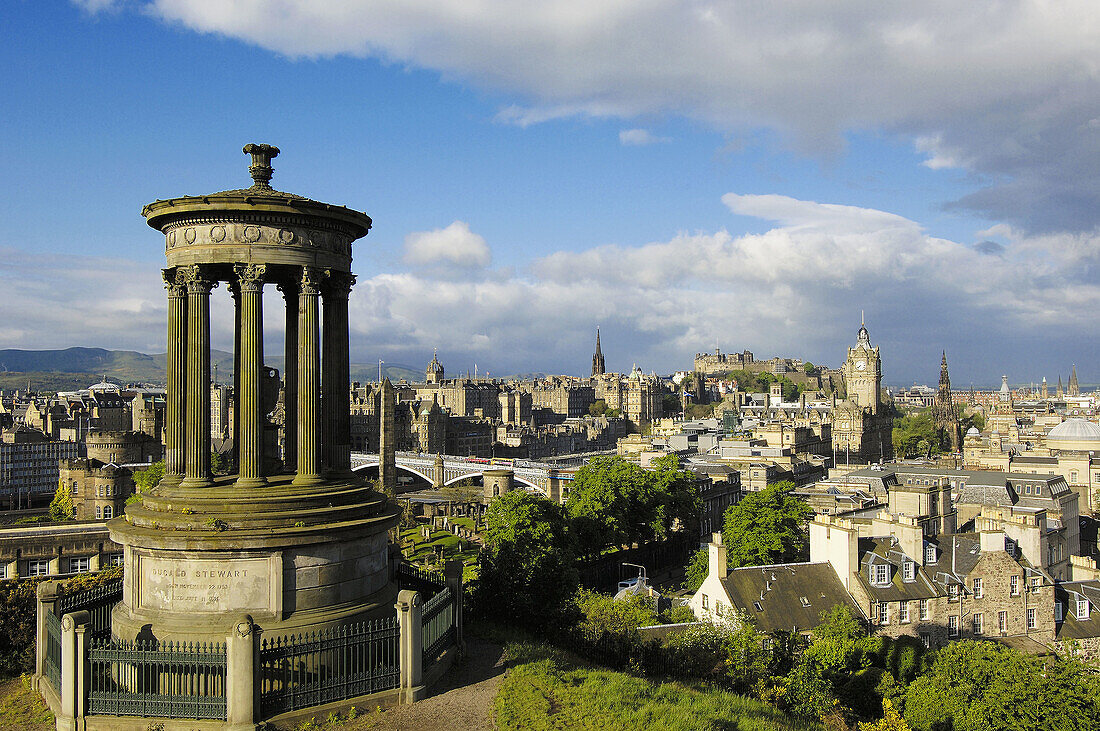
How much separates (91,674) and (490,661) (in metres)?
7.79

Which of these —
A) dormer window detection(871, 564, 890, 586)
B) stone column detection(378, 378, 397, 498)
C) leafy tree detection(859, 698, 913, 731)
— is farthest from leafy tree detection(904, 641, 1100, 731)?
stone column detection(378, 378, 397, 498)

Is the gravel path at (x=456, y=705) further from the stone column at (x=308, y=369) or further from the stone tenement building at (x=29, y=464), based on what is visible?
the stone tenement building at (x=29, y=464)

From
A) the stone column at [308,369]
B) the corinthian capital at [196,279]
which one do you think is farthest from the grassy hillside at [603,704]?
the corinthian capital at [196,279]

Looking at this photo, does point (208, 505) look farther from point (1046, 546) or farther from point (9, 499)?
point (9, 499)

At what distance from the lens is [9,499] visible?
11550cm

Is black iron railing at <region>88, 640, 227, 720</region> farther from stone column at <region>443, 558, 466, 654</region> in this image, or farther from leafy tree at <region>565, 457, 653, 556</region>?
leafy tree at <region>565, 457, 653, 556</region>

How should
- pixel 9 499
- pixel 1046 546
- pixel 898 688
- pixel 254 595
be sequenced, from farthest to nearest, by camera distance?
pixel 9 499, pixel 1046 546, pixel 898 688, pixel 254 595

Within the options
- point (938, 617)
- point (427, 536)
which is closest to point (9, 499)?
point (427, 536)

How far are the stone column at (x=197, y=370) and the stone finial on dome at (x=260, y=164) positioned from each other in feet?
8.28

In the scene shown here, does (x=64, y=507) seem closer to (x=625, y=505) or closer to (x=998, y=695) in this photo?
(x=625, y=505)

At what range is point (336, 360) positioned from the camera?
20.8m

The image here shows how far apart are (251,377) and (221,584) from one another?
4.29 metres

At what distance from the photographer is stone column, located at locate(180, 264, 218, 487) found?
18.9 m

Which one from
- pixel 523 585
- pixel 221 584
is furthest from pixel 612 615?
pixel 221 584
